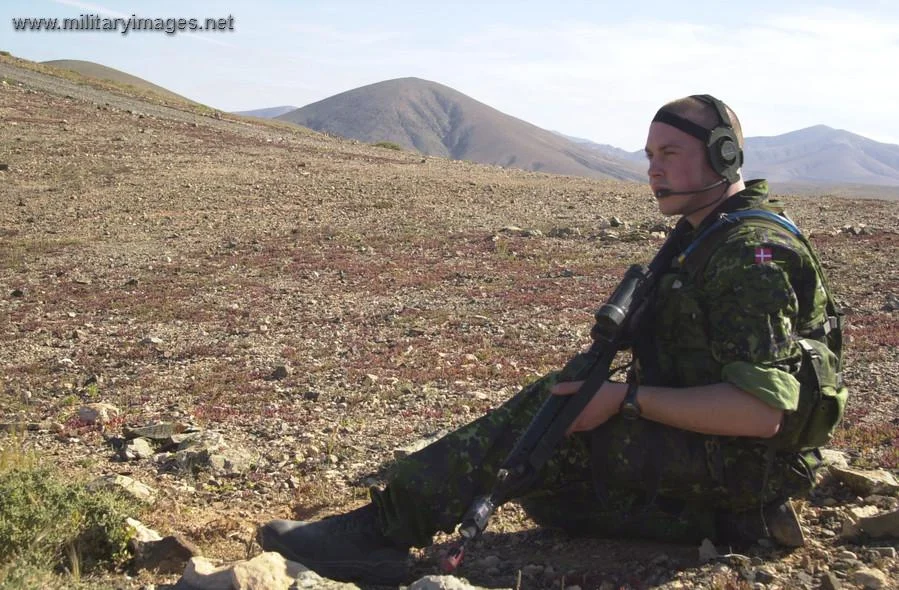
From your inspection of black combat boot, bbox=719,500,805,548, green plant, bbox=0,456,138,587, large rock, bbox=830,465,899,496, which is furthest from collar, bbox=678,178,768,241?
green plant, bbox=0,456,138,587

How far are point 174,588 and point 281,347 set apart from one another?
600 centimetres

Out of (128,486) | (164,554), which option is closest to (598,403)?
(164,554)

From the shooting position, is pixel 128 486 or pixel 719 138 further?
pixel 128 486

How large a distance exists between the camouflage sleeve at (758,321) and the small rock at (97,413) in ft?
16.9

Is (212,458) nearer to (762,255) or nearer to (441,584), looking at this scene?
(441,584)

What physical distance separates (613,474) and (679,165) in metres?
1.38

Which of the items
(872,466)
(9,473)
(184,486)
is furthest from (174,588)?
(872,466)

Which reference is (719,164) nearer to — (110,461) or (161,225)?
(110,461)

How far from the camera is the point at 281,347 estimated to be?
9.59m

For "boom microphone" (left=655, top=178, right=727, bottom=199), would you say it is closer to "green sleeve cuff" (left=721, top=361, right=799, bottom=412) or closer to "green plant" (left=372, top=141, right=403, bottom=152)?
"green sleeve cuff" (left=721, top=361, right=799, bottom=412)

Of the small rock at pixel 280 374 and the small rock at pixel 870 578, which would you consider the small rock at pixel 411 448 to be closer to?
the small rock at pixel 280 374

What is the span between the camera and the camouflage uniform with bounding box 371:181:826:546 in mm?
3340

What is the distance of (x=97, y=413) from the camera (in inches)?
268

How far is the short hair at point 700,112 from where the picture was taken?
11.9ft
